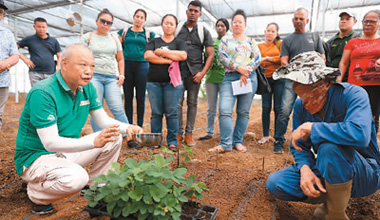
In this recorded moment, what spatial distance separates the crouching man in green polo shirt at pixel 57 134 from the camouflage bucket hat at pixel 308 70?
3.08ft

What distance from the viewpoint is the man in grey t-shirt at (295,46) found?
2654mm

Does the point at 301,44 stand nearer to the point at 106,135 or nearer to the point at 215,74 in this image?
the point at 215,74

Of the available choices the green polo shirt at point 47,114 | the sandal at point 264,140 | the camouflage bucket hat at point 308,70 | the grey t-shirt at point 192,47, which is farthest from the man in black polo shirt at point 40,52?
the camouflage bucket hat at point 308,70

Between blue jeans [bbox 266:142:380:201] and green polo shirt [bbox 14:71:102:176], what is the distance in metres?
1.27

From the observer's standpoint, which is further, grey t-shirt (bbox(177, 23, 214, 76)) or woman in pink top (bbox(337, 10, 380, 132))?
grey t-shirt (bbox(177, 23, 214, 76))

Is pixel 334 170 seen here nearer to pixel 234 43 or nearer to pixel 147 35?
pixel 234 43

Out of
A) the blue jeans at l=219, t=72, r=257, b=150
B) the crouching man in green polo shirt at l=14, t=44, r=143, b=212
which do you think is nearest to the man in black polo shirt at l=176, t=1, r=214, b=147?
the blue jeans at l=219, t=72, r=257, b=150

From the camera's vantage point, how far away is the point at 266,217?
141 cm

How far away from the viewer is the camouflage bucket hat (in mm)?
1203

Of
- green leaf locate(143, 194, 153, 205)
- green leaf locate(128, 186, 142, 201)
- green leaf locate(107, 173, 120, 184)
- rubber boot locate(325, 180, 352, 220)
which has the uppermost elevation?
green leaf locate(107, 173, 120, 184)

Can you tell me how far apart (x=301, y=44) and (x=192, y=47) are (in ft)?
3.92

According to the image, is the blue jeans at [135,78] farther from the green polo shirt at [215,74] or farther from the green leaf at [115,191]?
the green leaf at [115,191]

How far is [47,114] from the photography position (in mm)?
1314

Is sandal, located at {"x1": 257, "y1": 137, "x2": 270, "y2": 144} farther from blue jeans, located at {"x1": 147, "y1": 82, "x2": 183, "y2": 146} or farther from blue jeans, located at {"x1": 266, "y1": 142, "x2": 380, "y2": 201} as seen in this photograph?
blue jeans, located at {"x1": 266, "y1": 142, "x2": 380, "y2": 201}
